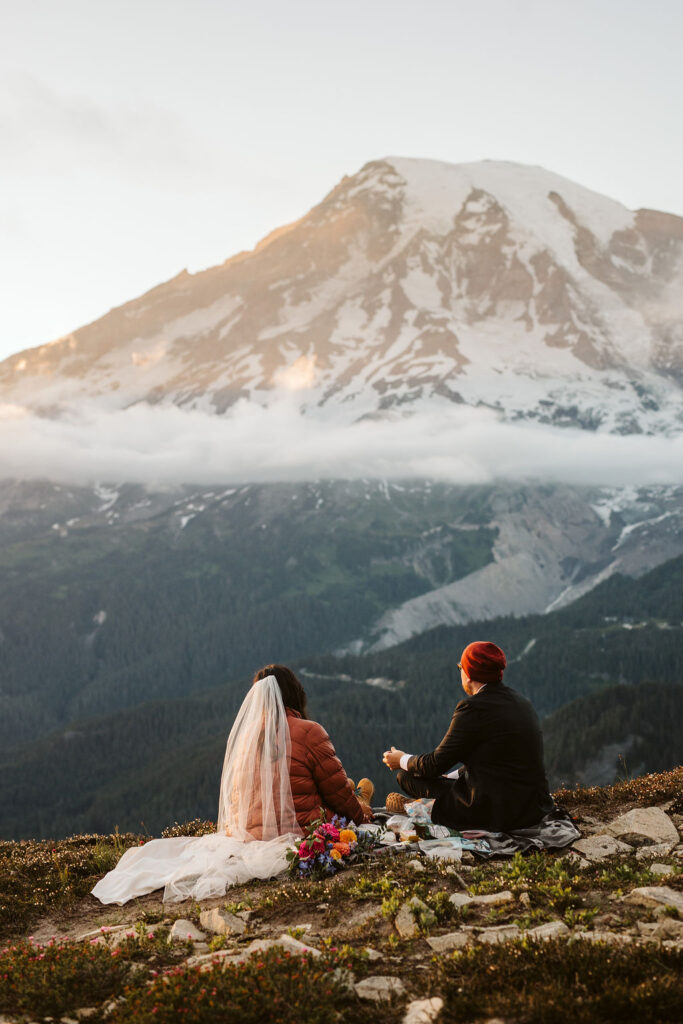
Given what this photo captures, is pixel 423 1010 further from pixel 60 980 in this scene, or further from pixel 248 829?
pixel 248 829

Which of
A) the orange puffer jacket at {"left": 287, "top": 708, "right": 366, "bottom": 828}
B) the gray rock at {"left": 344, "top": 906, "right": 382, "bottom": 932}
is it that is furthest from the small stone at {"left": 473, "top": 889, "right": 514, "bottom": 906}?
the orange puffer jacket at {"left": 287, "top": 708, "right": 366, "bottom": 828}

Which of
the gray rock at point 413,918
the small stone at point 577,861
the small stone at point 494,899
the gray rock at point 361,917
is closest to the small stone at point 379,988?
the gray rock at point 413,918

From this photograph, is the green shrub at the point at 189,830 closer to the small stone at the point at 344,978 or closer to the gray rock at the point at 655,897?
the small stone at the point at 344,978

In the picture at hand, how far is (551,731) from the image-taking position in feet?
523

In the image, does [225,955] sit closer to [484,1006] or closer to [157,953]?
[157,953]

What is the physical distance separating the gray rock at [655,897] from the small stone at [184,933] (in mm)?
5384

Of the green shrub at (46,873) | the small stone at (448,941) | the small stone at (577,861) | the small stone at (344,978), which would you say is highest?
the small stone at (344,978)

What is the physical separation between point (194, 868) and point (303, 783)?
228 cm

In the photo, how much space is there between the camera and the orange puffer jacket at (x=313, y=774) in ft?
41.4

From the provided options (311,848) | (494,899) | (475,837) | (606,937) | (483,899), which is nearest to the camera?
(606,937)

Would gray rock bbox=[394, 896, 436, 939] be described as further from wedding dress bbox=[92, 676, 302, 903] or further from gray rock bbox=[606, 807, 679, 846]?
gray rock bbox=[606, 807, 679, 846]

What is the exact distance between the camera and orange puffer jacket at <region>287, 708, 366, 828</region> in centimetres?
1261

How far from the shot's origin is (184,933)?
9.48 metres

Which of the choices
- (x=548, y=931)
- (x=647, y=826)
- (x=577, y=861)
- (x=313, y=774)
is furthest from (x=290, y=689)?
(x=647, y=826)
